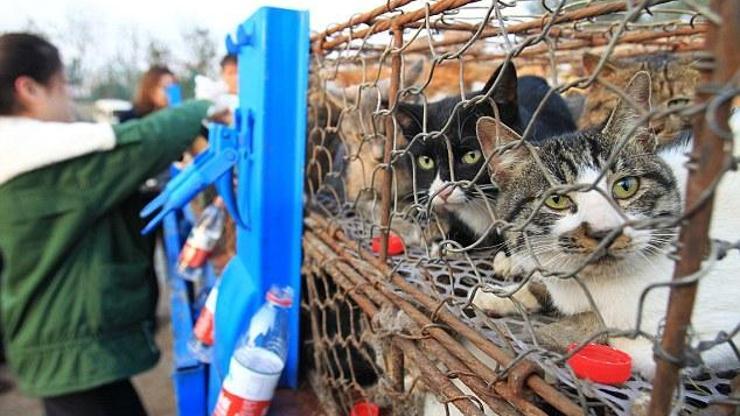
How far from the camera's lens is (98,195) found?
1.41m

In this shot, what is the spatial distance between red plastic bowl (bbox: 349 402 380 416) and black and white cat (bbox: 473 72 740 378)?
0.40 meters

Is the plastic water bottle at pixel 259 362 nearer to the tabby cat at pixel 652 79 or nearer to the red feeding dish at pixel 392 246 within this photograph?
the red feeding dish at pixel 392 246

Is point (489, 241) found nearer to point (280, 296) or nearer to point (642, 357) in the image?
point (642, 357)

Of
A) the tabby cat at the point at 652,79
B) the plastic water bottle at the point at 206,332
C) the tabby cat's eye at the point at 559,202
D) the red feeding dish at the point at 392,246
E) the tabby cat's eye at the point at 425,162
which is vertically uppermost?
the tabby cat at the point at 652,79

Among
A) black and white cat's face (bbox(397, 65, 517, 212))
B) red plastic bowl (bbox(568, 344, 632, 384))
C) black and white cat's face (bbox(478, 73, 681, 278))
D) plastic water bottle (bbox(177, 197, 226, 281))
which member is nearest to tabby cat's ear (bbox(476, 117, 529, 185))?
black and white cat's face (bbox(478, 73, 681, 278))

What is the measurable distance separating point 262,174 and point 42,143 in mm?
690

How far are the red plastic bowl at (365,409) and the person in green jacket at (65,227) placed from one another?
3.03 ft

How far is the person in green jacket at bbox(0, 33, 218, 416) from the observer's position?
53.0 inches

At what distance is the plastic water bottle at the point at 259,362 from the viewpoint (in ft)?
3.11

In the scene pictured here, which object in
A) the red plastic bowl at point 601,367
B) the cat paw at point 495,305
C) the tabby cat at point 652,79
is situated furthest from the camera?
the tabby cat at point 652,79

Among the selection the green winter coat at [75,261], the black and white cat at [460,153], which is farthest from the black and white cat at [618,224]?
the green winter coat at [75,261]

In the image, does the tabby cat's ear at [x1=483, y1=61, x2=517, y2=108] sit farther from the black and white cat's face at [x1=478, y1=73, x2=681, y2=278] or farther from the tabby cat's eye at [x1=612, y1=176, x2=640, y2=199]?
the tabby cat's eye at [x1=612, y1=176, x2=640, y2=199]

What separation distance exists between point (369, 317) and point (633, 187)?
448 millimetres

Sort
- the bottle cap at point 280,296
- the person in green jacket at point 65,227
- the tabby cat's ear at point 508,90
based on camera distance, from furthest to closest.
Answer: the person in green jacket at point 65,227 < the bottle cap at point 280,296 < the tabby cat's ear at point 508,90
